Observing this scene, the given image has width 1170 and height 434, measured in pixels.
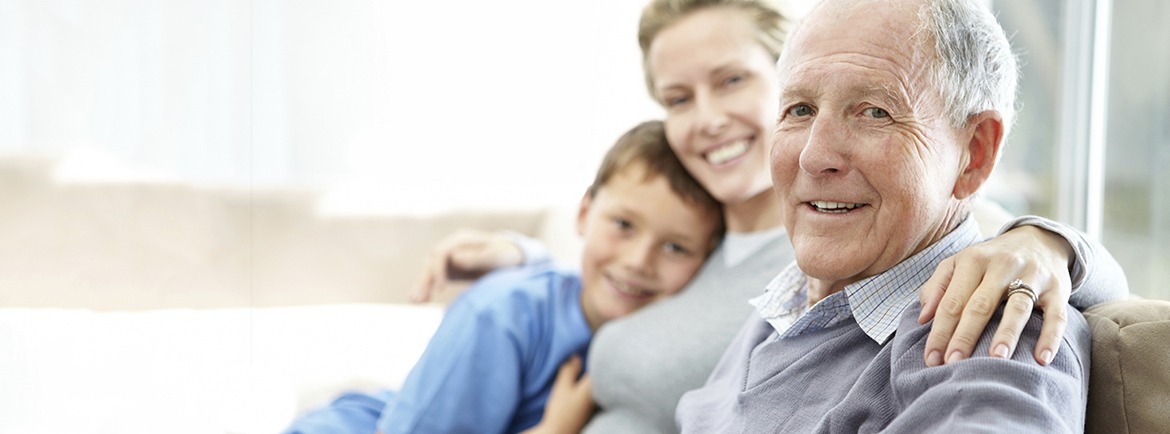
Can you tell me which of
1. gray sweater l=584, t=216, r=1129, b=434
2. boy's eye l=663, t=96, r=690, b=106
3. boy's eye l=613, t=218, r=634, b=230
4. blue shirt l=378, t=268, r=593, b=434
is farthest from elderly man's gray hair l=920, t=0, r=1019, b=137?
blue shirt l=378, t=268, r=593, b=434

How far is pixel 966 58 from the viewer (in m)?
0.98

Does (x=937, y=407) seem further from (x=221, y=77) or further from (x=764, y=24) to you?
(x=221, y=77)

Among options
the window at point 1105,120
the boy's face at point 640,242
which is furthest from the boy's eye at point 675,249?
the window at point 1105,120

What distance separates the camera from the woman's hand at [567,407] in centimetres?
163

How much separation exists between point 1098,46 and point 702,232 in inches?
67.7

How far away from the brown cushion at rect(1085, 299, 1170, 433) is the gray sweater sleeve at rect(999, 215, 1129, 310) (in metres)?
0.05

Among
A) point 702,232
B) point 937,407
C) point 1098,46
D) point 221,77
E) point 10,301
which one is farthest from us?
point 1098,46

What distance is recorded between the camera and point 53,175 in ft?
4.46

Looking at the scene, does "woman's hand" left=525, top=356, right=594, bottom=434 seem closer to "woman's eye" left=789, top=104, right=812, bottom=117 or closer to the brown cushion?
"woman's eye" left=789, top=104, right=812, bottom=117

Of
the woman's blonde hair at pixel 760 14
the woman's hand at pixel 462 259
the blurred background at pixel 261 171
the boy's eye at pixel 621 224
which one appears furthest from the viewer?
the woman's hand at pixel 462 259

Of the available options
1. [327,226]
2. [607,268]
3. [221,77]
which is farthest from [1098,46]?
[221,77]

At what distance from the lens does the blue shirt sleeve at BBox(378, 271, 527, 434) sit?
164 cm

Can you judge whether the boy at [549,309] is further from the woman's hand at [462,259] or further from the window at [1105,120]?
the window at [1105,120]

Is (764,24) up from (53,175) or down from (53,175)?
Answer: up
